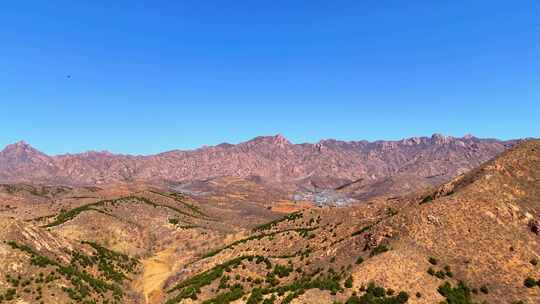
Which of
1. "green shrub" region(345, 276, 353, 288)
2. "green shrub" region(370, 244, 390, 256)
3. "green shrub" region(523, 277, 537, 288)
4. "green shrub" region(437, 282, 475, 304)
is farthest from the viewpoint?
"green shrub" region(370, 244, 390, 256)

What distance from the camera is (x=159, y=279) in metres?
71.5

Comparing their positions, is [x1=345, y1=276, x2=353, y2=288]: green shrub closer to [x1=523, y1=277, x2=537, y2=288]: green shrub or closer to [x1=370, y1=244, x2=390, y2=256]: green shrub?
[x1=370, y1=244, x2=390, y2=256]: green shrub

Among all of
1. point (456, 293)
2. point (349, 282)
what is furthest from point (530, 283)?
point (349, 282)

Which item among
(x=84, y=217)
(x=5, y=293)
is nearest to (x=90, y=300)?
(x=5, y=293)

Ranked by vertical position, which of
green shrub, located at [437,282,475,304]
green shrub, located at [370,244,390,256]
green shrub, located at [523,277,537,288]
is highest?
green shrub, located at [370,244,390,256]

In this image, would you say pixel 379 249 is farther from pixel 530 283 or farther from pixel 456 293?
pixel 530 283

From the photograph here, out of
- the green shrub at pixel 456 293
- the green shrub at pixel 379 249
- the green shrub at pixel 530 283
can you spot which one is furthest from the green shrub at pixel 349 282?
the green shrub at pixel 530 283

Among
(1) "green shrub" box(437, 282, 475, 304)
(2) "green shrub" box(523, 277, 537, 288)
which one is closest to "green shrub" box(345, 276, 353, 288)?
(1) "green shrub" box(437, 282, 475, 304)

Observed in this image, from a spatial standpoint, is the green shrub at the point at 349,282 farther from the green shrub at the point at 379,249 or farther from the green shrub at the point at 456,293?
the green shrub at the point at 456,293

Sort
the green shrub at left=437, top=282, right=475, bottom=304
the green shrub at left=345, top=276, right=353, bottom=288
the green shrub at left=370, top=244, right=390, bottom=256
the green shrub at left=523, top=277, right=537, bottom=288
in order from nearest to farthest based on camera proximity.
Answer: the green shrub at left=437, top=282, right=475, bottom=304 < the green shrub at left=523, top=277, right=537, bottom=288 < the green shrub at left=345, top=276, right=353, bottom=288 < the green shrub at left=370, top=244, right=390, bottom=256

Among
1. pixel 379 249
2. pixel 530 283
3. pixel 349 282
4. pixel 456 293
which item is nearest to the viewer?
pixel 456 293

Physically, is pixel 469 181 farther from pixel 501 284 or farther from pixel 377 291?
pixel 377 291

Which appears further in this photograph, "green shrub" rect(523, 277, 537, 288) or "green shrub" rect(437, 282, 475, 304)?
"green shrub" rect(523, 277, 537, 288)

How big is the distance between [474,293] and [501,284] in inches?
122
